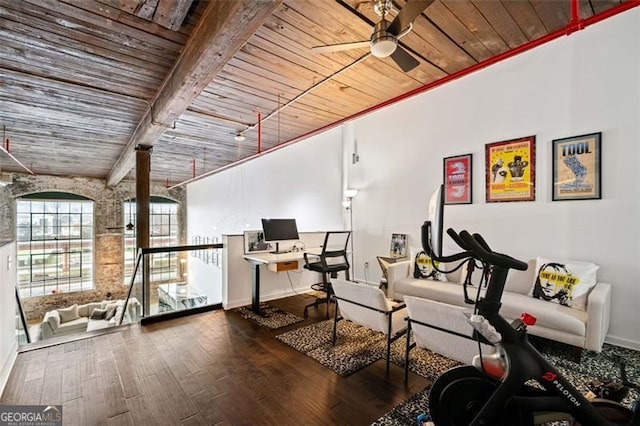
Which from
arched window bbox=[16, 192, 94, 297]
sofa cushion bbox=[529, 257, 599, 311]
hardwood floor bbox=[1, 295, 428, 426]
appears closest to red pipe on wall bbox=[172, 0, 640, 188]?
sofa cushion bbox=[529, 257, 599, 311]

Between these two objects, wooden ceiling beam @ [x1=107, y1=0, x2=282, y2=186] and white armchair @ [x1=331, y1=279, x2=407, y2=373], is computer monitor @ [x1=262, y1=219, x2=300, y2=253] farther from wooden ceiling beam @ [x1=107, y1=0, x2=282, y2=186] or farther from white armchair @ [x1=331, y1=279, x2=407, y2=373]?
wooden ceiling beam @ [x1=107, y1=0, x2=282, y2=186]

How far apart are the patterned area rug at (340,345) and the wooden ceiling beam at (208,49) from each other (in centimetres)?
279

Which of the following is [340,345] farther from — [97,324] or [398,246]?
[97,324]

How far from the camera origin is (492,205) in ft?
12.3

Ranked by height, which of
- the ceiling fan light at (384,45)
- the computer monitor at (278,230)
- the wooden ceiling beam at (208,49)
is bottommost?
the computer monitor at (278,230)

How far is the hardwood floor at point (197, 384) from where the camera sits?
6.51 ft

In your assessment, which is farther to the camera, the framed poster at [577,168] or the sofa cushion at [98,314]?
the sofa cushion at [98,314]

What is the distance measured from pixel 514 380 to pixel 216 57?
304 centimetres

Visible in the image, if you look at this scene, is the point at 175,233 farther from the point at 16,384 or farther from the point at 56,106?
the point at 16,384

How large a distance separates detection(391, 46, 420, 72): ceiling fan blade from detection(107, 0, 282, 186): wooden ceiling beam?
100 centimetres

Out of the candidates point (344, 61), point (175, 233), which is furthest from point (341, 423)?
point (175, 233)

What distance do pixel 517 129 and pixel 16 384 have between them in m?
5.45

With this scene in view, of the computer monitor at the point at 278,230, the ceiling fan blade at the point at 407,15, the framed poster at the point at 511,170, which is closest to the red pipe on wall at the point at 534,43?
the framed poster at the point at 511,170

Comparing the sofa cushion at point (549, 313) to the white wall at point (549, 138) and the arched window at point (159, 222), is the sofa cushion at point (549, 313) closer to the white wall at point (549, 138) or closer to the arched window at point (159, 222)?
the white wall at point (549, 138)
